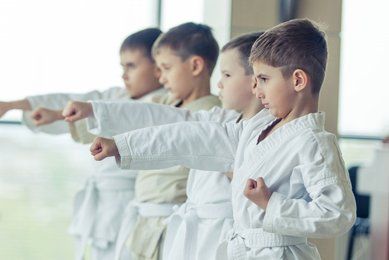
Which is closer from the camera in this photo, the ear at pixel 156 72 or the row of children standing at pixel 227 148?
the row of children standing at pixel 227 148

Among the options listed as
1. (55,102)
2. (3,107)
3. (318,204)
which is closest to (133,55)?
(55,102)

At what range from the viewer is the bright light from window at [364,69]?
5.46 m

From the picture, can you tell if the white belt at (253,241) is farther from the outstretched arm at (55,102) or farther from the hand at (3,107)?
the outstretched arm at (55,102)

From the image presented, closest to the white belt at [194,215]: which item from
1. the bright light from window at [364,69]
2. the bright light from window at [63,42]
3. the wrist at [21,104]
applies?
the wrist at [21,104]

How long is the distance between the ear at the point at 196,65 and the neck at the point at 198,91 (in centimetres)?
3

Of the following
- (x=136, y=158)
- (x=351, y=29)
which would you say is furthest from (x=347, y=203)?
(x=351, y=29)

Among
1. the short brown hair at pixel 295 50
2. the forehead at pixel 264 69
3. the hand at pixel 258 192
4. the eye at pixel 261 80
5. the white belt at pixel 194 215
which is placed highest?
the short brown hair at pixel 295 50

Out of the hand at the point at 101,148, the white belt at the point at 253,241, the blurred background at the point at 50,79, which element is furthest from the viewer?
the blurred background at the point at 50,79

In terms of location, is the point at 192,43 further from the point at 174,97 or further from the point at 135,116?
the point at 135,116

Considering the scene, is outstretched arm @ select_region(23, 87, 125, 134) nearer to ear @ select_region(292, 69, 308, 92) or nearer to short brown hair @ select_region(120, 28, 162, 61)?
short brown hair @ select_region(120, 28, 162, 61)

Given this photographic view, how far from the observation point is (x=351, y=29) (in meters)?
5.46

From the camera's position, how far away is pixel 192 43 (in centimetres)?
325

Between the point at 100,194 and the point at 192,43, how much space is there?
826mm

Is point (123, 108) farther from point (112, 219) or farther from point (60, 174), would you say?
point (60, 174)
